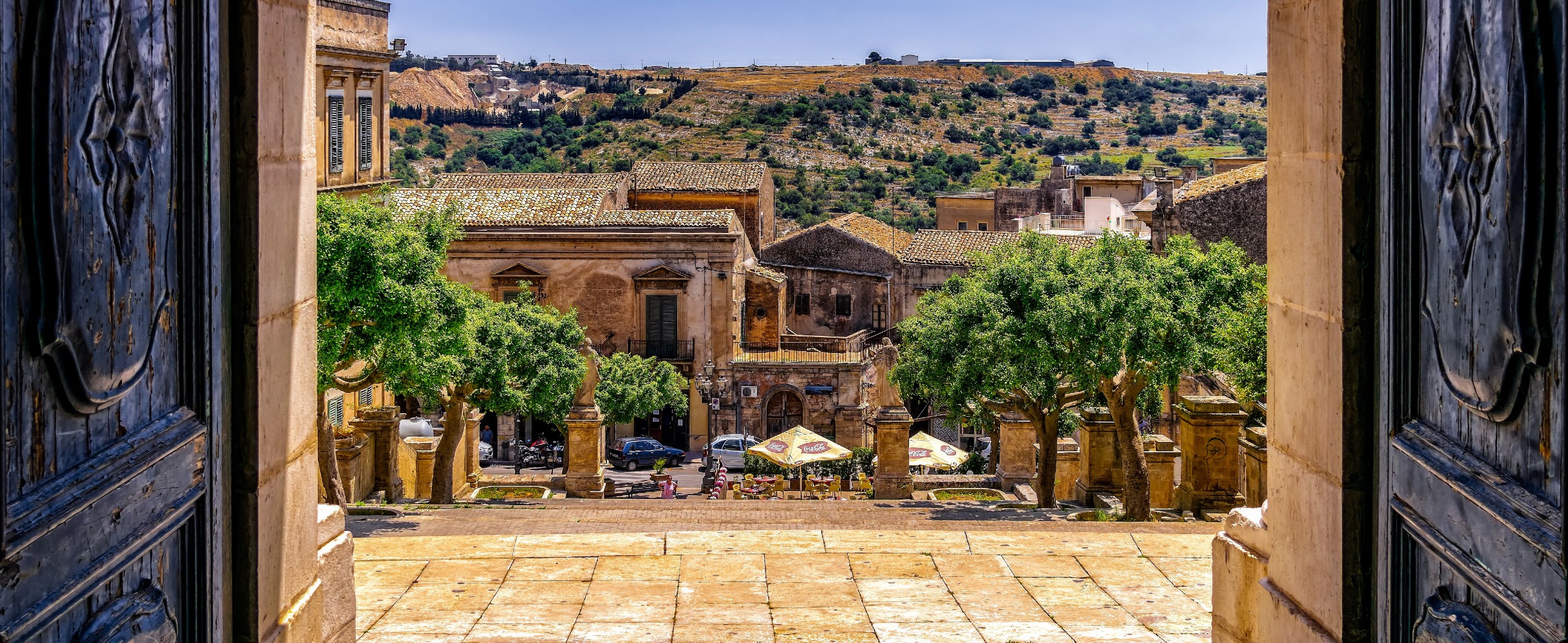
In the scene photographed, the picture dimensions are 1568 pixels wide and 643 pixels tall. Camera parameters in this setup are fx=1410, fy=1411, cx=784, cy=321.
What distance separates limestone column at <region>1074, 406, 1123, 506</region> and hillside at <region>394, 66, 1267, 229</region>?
139ft

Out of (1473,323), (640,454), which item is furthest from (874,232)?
(1473,323)

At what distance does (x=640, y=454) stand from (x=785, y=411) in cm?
481

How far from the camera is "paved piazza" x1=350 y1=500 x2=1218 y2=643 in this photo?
22.1ft

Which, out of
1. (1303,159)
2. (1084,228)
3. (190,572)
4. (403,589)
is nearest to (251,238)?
(190,572)

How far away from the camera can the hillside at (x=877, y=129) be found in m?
66.3

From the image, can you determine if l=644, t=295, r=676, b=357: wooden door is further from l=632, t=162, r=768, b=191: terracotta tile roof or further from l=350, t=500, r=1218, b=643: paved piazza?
l=350, t=500, r=1218, b=643: paved piazza

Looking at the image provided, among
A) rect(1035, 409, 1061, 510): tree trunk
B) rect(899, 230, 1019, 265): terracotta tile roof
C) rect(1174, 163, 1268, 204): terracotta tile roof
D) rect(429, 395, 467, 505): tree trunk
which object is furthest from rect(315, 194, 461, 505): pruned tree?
rect(899, 230, 1019, 265): terracotta tile roof

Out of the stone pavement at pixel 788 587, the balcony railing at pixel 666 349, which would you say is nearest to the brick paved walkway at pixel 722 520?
the stone pavement at pixel 788 587

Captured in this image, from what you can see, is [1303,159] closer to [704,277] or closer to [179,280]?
[179,280]

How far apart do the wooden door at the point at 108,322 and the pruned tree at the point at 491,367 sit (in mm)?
9669

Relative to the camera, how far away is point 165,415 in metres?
3.41

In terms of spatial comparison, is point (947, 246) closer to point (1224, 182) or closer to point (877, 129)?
point (1224, 182)

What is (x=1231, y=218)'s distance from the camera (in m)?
26.5

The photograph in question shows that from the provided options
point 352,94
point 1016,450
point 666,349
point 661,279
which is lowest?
point 1016,450
